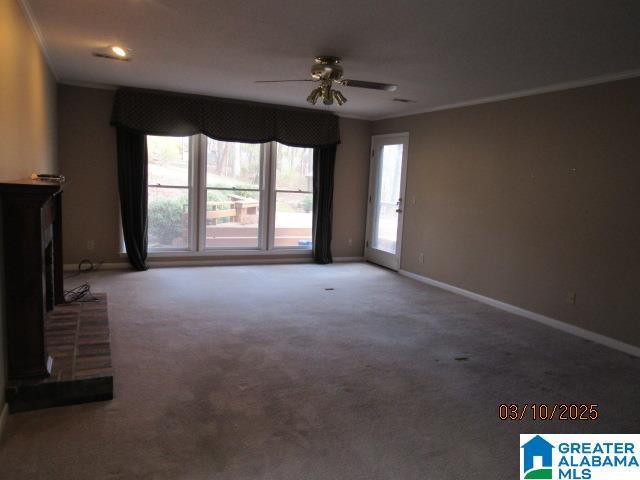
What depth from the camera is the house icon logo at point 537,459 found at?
2.20 meters

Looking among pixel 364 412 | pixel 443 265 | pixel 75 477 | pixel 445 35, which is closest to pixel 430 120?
pixel 443 265

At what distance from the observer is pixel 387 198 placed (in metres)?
7.11

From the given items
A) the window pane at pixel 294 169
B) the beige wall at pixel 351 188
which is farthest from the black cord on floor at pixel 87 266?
the beige wall at pixel 351 188

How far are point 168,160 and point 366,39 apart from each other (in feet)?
12.5

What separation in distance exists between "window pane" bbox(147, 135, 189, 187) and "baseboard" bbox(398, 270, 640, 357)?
3.64m

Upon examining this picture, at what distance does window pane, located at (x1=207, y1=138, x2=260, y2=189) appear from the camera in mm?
6504

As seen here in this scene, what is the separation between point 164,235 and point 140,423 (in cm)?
426

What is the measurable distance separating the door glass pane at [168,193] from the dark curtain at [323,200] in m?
1.91

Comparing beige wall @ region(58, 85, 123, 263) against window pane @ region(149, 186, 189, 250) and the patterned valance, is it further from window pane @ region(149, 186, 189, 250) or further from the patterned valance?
window pane @ region(149, 186, 189, 250)

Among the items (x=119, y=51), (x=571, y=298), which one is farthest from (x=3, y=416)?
(x=571, y=298)

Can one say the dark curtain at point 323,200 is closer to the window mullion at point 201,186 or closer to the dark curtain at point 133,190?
the window mullion at point 201,186

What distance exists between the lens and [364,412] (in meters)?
2.68

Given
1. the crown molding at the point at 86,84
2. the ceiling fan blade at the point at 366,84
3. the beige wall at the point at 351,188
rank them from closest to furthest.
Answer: the ceiling fan blade at the point at 366,84
the crown molding at the point at 86,84
the beige wall at the point at 351,188

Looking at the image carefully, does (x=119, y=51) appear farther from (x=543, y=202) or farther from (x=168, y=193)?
(x=543, y=202)
